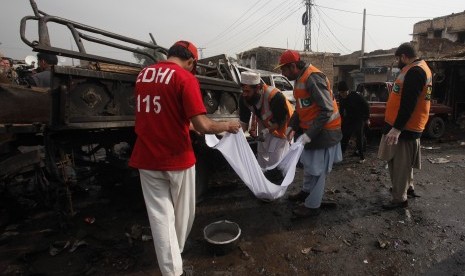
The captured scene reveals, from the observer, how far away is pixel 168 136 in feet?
7.77

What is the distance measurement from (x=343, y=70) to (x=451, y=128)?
18339 mm

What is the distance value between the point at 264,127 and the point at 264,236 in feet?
6.14

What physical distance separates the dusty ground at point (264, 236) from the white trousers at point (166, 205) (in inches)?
21.5

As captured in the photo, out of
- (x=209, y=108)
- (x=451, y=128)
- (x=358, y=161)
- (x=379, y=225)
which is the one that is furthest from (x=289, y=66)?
(x=451, y=128)

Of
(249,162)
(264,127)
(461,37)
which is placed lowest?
(249,162)

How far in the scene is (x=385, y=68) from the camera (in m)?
21.7

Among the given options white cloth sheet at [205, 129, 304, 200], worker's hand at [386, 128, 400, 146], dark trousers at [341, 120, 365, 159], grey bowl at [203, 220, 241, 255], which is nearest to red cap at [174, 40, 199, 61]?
white cloth sheet at [205, 129, 304, 200]

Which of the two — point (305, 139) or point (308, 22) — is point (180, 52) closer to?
point (305, 139)

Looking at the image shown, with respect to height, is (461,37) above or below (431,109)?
above

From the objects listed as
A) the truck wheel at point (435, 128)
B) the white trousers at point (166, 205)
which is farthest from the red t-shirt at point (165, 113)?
the truck wheel at point (435, 128)

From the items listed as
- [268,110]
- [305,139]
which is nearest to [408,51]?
[305,139]

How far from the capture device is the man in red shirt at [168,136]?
2309 millimetres

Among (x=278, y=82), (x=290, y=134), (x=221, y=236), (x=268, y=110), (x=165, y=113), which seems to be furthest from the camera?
(x=278, y=82)

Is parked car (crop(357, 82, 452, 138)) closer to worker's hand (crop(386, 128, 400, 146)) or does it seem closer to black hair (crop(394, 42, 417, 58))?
black hair (crop(394, 42, 417, 58))
